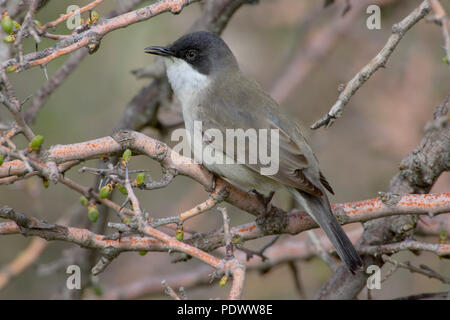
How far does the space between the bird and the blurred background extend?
1446 mm

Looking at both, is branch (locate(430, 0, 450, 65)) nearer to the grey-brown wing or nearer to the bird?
the bird

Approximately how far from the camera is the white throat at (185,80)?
13.9 ft

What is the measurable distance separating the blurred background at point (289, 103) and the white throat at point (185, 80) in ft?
4.56

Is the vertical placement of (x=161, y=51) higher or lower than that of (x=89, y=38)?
higher

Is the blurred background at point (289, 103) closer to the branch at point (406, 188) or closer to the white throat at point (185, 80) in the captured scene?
the white throat at point (185, 80)

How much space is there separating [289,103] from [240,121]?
2619mm

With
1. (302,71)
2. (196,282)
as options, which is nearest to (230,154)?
(196,282)

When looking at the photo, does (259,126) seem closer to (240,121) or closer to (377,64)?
(240,121)

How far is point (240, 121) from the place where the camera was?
A: 4035 millimetres

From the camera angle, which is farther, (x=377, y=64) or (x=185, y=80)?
(x=185, y=80)

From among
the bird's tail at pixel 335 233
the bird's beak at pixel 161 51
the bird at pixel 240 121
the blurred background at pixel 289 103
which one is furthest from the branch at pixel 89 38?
the blurred background at pixel 289 103

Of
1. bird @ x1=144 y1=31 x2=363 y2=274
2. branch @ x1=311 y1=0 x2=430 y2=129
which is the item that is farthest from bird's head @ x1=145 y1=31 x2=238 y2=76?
branch @ x1=311 y1=0 x2=430 y2=129

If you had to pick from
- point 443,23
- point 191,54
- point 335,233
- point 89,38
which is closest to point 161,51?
point 191,54

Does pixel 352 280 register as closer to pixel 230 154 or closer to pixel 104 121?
pixel 230 154
